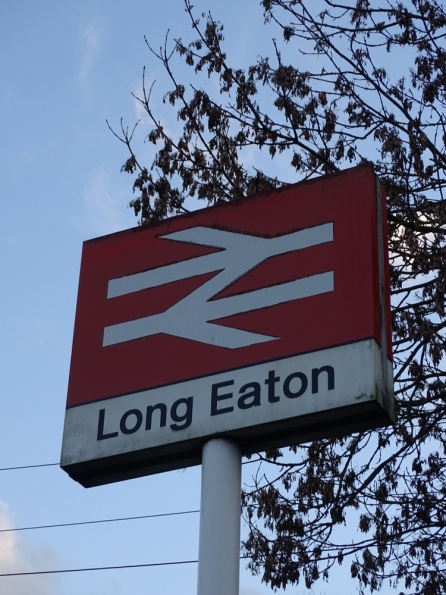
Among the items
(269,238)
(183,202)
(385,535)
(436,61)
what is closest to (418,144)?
(436,61)

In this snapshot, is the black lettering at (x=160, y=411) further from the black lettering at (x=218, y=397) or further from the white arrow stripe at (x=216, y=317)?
the white arrow stripe at (x=216, y=317)

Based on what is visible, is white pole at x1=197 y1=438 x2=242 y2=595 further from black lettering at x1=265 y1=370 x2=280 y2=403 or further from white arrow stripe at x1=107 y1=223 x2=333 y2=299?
white arrow stripe at x1=107 y1=223 x2=333 y2=299

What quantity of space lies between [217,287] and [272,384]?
672 mm

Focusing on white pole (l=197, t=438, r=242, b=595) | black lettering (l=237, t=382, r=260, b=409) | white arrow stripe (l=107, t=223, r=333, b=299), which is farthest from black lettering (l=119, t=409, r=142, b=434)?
white arrow stripe (l=107, t=223, r=333, b=299)

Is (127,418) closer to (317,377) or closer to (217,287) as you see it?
(217,287)

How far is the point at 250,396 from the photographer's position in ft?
15.8

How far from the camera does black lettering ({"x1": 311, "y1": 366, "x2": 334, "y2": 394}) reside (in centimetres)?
471

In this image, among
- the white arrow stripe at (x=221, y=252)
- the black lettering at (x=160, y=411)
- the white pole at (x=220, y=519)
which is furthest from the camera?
the white arrow stripe at (x=221, y=252)

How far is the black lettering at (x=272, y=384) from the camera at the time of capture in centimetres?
477

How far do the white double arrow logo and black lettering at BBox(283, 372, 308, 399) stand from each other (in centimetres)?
25

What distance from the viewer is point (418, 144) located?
380 inches

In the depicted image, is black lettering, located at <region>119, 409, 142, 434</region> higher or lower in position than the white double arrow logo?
lower

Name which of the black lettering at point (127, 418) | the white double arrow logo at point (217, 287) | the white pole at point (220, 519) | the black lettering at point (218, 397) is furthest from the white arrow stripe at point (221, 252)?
the white pole at point (220, 519)

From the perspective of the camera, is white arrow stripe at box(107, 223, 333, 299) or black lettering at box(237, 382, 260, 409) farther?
white arrow stripe at box(107, 223, 333, 299)
